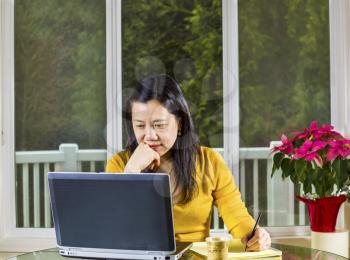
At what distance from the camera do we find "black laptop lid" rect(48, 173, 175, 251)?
1800 mm

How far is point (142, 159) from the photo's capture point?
2625 mm

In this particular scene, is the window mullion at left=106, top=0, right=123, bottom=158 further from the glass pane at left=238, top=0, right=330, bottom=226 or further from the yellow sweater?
the yellow sweater

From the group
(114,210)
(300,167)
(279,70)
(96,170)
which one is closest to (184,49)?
(279,70)

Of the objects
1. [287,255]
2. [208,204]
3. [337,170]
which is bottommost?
[287,255]

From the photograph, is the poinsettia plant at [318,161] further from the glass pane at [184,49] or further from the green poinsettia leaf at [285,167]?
the glass pane at [184,49]

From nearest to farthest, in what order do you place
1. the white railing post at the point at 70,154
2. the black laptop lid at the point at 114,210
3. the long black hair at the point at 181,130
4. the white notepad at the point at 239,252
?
the black laptop lid at the point at 114,210 → the white notepad at the point at 239,252 → the long black hair at the point at 181,130 → the white railing post at the point at 70,154

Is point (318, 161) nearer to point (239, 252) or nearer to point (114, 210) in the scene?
point (239, 252)

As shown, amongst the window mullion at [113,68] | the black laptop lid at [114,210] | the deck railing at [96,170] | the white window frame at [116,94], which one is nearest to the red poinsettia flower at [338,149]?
the white window frame at [116,94]

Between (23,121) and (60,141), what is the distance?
23 cm

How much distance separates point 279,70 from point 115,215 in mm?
1804

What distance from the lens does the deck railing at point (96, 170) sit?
3426 mm

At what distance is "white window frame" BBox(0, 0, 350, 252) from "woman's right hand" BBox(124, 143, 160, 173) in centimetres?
78

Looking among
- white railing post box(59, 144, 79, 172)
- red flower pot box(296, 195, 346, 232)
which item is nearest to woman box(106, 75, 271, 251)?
red flower pot box(296, 195, 346, 232)

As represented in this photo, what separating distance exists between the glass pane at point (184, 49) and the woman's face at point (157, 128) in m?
0.72
